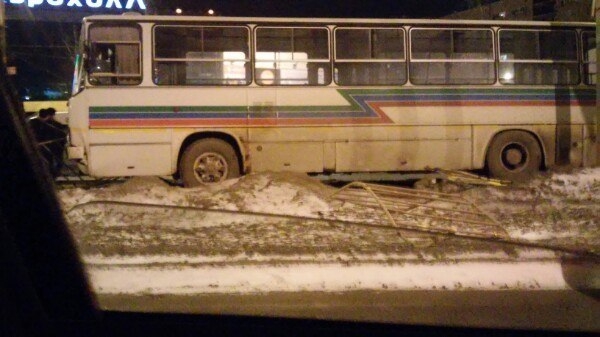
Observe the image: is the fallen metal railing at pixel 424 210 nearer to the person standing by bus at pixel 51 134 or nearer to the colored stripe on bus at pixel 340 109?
the colored stripe on bus at pixel 340 109

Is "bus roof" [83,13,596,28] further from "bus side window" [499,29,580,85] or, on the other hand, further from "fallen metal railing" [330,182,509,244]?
"fallen metal railing" [330,182,509,244]

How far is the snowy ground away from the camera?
7.51 meters

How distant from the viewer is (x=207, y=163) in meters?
12.5

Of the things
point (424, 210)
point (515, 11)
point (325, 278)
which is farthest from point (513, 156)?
point (515, 11)

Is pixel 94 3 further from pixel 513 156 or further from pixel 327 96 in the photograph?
pixel 513 156

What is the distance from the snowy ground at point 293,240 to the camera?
7.51 m

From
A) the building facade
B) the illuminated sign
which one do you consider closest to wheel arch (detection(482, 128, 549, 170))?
the building facade

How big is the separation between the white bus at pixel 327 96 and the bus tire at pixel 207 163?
2cm

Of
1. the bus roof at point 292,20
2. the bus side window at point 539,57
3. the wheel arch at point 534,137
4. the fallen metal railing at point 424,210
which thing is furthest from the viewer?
the bus side window at point 539,57

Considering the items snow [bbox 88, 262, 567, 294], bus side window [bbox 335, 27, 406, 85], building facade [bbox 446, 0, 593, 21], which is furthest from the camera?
building facade [bbox 446, 0, 593, 21]

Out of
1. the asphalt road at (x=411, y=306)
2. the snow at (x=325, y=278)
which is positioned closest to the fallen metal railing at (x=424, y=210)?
the snow at (x=325, y=278)

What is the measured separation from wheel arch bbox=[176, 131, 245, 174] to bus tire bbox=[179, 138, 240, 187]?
61 mm

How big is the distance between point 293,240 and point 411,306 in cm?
199

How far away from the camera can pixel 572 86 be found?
1356cm
